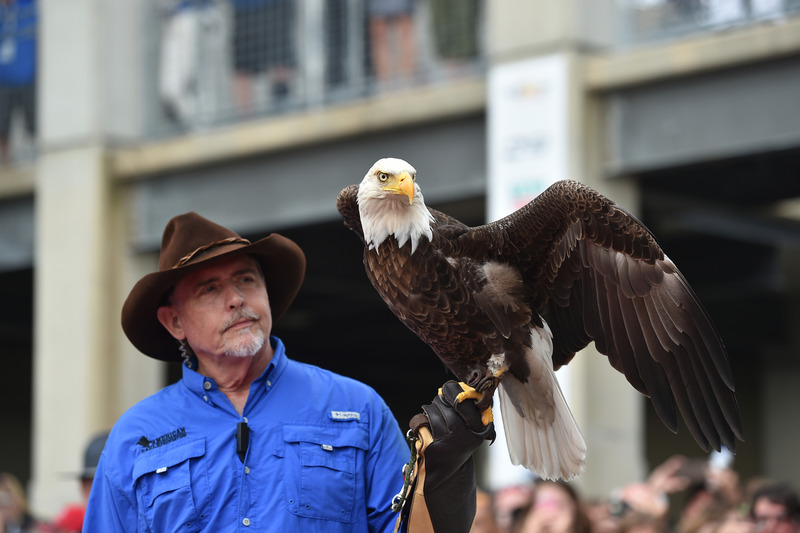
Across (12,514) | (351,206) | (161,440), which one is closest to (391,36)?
(12,514)

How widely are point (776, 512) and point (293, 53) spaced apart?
603 centimetres

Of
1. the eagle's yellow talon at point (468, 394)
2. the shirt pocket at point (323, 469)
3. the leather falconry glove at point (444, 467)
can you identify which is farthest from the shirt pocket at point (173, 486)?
the eagle's yellow talon at point (468, 394)

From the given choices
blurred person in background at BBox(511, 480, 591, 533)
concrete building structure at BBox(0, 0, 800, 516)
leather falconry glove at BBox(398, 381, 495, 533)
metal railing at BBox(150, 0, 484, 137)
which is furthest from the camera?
metal railing at BBox(150, 0, 484, 137)

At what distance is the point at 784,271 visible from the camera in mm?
11422

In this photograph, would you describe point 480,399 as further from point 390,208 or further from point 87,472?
point 87,472

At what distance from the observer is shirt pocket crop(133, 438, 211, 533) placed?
3.00 m

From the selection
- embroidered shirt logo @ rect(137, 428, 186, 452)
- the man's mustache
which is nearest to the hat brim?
the man's mustache

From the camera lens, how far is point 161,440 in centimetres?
308

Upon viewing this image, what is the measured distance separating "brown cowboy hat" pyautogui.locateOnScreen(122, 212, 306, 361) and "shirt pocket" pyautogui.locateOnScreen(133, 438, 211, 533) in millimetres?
432

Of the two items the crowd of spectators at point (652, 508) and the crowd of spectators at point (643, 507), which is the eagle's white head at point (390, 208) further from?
the crowd of spectators at point (652, 508)

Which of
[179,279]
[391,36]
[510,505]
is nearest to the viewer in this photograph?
[179,279]

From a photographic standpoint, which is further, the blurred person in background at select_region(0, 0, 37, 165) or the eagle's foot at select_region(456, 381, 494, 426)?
the blurred person in background at select_region(0, 0, 37, 165)

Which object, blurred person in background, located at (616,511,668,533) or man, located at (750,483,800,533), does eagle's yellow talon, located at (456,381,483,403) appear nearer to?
blurred person in background, located at (616,511,668,533)

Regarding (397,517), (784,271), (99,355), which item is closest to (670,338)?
(397,517)
